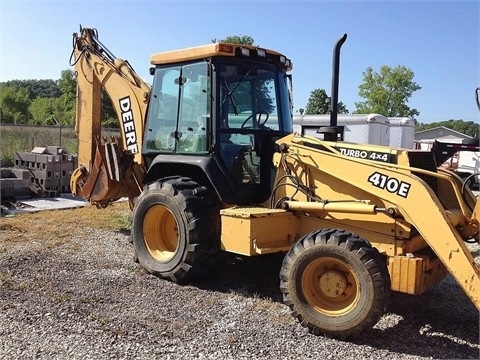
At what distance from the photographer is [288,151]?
528cm

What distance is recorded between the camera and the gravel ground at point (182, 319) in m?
3.97

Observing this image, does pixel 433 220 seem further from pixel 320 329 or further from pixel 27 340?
pixel 27 340

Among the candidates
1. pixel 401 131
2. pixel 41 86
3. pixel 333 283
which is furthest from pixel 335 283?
pixel 41 86

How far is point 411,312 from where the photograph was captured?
502cm

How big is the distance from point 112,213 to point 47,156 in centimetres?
265

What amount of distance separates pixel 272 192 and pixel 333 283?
54.7 inches

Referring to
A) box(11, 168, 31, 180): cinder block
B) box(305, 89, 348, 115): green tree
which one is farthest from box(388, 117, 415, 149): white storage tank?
box(305, 89, 348, 115): green tree

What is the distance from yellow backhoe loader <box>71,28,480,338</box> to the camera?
427 cm

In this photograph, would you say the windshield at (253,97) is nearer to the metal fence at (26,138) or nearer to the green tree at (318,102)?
the metal fence at (26,138)

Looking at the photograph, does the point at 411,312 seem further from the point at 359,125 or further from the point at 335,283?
the point at 359,125

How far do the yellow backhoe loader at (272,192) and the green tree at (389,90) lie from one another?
35.8 meters

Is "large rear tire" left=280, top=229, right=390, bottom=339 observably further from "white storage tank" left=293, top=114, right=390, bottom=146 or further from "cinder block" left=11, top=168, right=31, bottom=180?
"white storage tank" left=293, top=114, right=390, bottom=146

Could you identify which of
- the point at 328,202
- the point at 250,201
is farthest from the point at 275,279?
the point at 328,202

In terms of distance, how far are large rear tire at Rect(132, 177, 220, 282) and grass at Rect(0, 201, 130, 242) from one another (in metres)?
2.20
